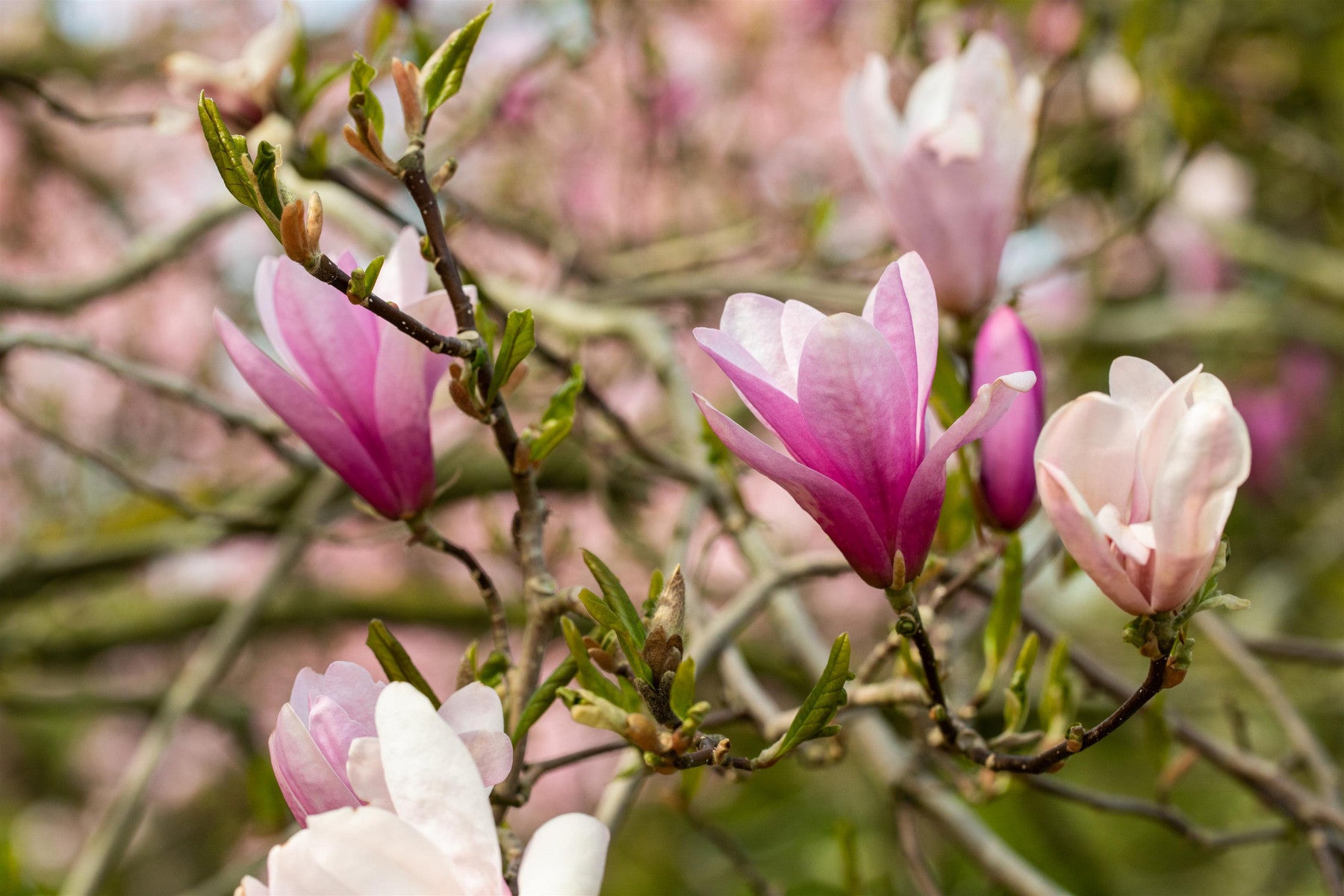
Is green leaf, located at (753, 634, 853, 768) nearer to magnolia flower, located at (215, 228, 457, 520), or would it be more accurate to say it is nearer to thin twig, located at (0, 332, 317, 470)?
magnolia flower, located at (215, 228, 457, 520)

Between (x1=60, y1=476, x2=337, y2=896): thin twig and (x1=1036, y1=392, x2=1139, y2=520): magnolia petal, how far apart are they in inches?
31.6

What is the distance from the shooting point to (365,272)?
527 mm

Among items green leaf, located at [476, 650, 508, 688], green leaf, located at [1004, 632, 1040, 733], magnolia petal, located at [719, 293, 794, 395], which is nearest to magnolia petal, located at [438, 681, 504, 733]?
green leaf, located at [476, 650, 508, 688]

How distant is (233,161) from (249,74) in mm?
516

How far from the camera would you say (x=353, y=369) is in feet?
2.05

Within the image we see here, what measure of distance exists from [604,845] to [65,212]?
3981 millimetres

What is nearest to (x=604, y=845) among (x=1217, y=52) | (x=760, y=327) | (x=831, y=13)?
(x=760, y=327)

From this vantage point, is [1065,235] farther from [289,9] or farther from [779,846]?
[289,9]

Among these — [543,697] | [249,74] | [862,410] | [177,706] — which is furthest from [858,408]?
[177,706]

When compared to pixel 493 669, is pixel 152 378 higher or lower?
higher

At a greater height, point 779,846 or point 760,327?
point 760,327

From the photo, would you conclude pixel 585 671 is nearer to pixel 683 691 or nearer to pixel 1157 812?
pixel 683 691

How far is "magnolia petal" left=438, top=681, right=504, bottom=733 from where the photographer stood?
19.7 inches

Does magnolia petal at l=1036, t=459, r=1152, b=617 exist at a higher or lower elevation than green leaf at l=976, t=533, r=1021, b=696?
higher
